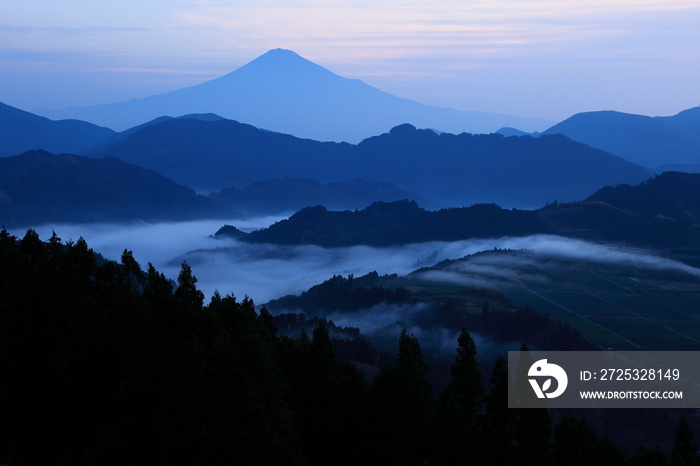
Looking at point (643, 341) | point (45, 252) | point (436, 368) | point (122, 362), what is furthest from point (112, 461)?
point (643, 341)

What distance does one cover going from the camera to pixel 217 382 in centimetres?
3144

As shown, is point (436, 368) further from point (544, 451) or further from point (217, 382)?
point (217, 382)

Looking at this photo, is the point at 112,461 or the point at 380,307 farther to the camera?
the point at 380,307

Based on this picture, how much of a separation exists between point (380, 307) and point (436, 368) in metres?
56.5

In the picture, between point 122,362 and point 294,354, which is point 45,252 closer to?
point 122,362

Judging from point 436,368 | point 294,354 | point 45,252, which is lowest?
point 436,368

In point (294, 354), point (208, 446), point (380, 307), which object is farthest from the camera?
point (380, 307)

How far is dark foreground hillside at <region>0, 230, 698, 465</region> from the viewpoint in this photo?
31359 mm

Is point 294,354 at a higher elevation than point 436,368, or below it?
higher

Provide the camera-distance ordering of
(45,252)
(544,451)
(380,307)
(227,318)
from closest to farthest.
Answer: (227,318) → (544,451) → (45,252) → (380,307)

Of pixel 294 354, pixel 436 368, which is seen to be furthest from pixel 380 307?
pixel 294 354

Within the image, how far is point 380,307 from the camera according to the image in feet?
641

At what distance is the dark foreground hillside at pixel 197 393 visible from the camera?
103 ft

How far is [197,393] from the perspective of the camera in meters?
30.5
